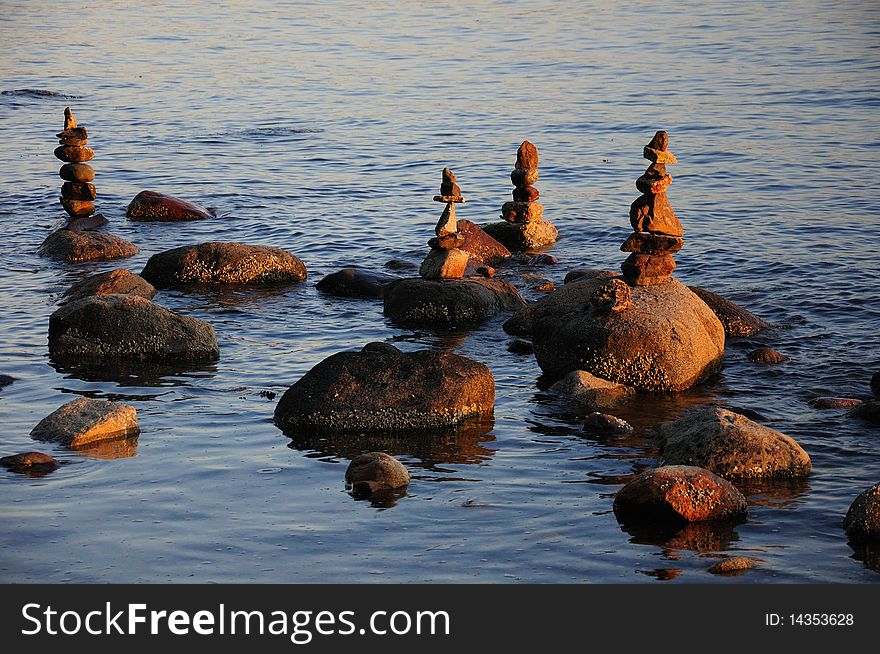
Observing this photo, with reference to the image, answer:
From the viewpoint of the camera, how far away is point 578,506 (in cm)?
1370

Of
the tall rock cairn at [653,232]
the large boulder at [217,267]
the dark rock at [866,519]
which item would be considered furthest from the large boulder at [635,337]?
the large boulder at [217,267]

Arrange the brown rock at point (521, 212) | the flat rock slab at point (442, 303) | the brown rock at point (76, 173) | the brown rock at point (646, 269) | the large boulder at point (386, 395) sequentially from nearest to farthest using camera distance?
the large boulder at point (386, 395), the brown rock at point (646, 269), the flat rock slab at point (442, 303), the brown rock at point (521, 212), the brown rock at point (76, 173)

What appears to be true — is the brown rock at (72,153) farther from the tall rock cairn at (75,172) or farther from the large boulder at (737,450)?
the large boulder at (737,450)

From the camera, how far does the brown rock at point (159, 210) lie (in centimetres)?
3038

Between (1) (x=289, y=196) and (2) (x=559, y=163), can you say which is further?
(2) (x=559, y=163)

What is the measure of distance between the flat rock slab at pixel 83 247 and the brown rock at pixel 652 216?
39.0ft

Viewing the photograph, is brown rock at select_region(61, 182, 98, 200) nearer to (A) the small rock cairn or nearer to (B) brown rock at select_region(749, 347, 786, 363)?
(A) the small rock cairn

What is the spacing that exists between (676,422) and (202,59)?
46.7 m

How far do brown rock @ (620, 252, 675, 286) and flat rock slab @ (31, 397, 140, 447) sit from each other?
7507mm

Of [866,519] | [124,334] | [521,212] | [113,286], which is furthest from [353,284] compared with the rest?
[866,519]

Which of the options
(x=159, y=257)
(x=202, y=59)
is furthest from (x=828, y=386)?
(x=202, y=59)

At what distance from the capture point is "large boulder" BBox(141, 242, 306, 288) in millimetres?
24172

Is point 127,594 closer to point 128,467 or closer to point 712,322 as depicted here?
point 128,467

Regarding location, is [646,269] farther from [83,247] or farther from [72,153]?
[72,153]
